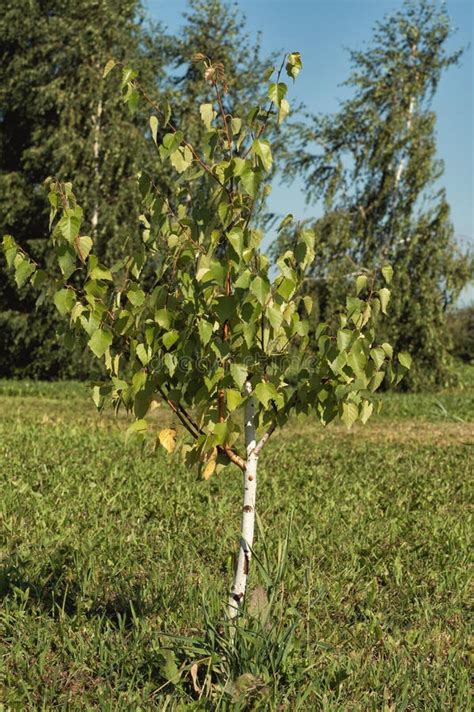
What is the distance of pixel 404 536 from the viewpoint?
639 cm

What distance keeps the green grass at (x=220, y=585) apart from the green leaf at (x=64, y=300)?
1.37m

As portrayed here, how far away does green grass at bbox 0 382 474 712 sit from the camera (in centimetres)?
360

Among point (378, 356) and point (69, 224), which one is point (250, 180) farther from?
point (378, 356)

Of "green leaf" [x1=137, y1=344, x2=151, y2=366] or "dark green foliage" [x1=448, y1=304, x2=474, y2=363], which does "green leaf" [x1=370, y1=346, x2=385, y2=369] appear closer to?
"green leaf" [x1=137, y1=344, x2=151, y2=366]

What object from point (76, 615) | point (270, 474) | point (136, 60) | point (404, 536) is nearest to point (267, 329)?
point (76, 615)

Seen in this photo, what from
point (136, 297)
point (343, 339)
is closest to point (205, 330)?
point (136, 297)

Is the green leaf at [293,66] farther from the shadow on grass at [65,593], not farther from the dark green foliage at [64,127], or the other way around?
the dark green foliage at [64,127]

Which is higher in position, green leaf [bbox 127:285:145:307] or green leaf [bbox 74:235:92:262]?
green leaf [bbox 74:235:92:262]

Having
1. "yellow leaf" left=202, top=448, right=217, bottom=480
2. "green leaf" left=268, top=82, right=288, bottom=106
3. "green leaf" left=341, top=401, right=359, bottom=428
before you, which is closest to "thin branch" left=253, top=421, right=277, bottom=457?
"yellow leaf" left=202, top=448, right=217, bottom=480

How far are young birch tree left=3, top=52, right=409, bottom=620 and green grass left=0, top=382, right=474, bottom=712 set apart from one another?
371 mm

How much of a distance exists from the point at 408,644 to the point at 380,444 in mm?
7806

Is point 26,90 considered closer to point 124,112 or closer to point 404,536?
point 124,112

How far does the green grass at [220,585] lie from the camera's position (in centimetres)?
360

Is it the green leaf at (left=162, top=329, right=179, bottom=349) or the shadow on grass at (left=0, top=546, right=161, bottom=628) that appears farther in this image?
the shadow on grass at (left=0, top=546, right=161, bottom=628)
